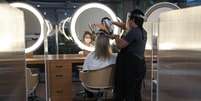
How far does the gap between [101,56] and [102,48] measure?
91 mm

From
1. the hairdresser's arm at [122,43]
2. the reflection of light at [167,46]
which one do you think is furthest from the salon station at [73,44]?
the reflection of light at [167,46]

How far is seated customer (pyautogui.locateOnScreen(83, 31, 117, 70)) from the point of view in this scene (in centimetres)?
346

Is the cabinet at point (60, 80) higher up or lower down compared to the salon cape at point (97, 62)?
lower down

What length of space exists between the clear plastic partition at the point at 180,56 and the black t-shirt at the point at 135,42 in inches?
53.9

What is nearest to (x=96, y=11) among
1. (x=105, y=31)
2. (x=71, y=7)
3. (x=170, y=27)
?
(x=71, y=7)

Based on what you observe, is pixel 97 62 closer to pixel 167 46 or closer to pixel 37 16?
pixel 37 16

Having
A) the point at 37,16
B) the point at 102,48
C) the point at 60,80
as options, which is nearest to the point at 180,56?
the point at 102,48

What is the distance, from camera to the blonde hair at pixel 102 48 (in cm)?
346

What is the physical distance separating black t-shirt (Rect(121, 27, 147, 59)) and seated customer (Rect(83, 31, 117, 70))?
13.4 inches

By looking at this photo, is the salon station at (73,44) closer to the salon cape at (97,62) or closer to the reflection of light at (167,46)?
the salon cape at (97,62)

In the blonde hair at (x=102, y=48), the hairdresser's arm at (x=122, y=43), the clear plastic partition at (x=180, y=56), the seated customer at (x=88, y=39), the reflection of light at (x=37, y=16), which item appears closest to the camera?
the clear plastic partition at (x=180, y=56)

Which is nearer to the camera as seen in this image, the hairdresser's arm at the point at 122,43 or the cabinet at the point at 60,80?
the hairdresser's arm at the point at 122,43

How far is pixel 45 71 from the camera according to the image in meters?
A: 3.74

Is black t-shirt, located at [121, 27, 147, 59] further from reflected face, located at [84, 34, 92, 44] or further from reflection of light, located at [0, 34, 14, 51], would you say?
reflection of light, located at [0, 34, 14, 51]
